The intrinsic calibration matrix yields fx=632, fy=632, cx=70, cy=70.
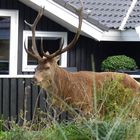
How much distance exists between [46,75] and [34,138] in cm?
519

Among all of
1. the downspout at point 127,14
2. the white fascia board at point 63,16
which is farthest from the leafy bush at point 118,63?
the downspout at point 127,14

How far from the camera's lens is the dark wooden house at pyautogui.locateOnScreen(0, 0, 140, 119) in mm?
13281

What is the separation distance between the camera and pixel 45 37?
14867mm

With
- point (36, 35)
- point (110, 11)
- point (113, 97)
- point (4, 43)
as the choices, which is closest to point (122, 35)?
point (110, 11)

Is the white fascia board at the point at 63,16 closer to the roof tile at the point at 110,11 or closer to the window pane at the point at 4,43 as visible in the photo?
the roof tile at the point at 110,11

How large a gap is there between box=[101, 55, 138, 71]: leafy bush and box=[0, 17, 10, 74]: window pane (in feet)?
7.51

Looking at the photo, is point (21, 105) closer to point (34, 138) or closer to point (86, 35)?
point (86, 35)

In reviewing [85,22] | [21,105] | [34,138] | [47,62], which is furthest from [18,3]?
[34,138]

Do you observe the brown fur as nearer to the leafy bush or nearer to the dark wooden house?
the dark wooden house

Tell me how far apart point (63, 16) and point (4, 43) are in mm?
1501

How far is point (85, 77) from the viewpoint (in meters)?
→ 11.1

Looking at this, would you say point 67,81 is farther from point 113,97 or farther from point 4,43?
point 4,43

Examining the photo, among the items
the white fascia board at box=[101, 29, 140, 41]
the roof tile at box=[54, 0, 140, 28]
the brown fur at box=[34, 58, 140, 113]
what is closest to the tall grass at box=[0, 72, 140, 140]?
the brown fur at box=[34, 58, 140, 113]

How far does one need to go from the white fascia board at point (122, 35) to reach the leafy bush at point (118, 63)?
0.49 meters
